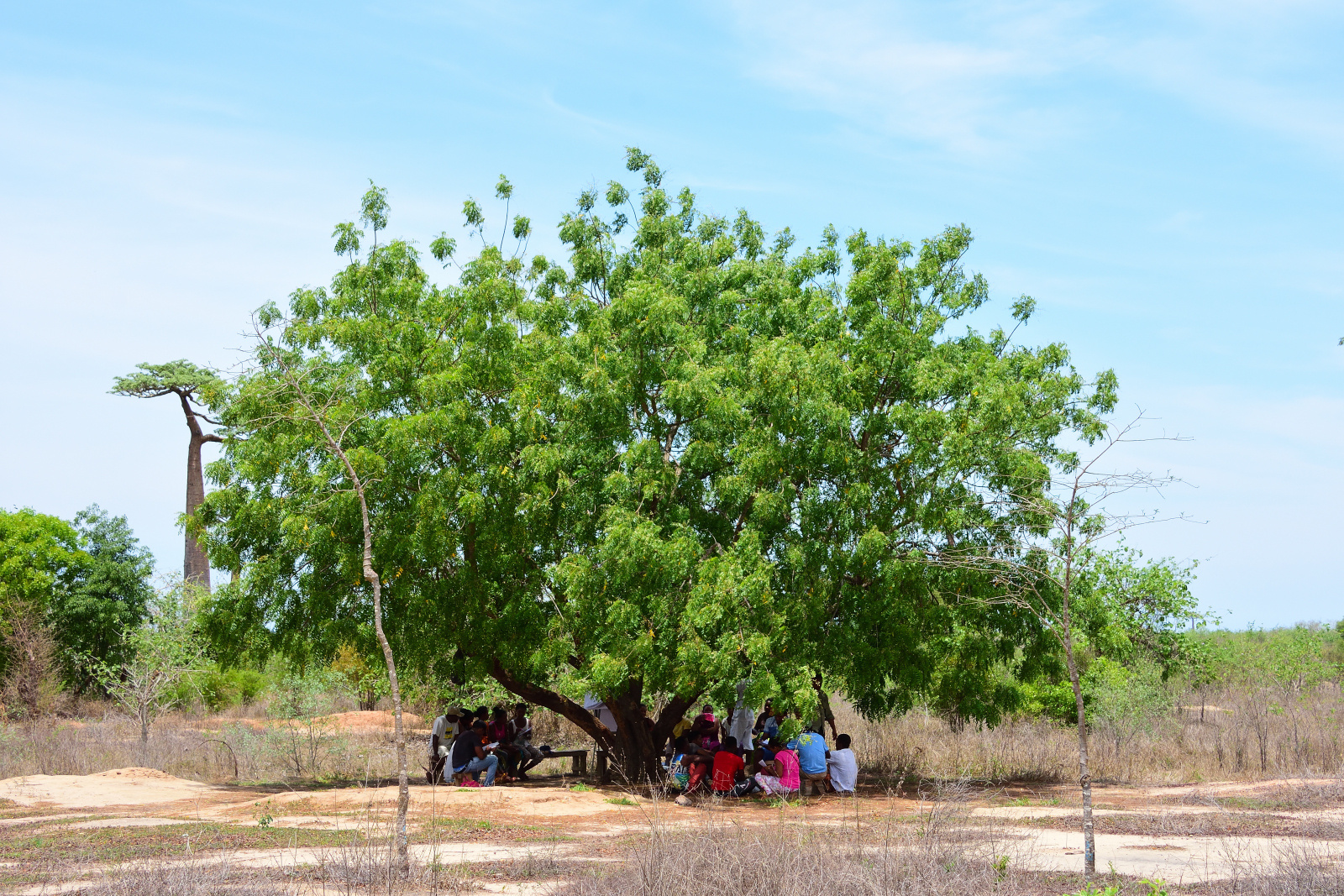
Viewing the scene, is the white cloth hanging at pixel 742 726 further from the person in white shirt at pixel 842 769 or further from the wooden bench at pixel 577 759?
the wooden bench at pixel 577 759

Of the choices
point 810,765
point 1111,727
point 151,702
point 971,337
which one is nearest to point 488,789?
point 810,765

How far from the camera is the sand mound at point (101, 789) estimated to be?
49.1ft

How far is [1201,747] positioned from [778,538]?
372 inches

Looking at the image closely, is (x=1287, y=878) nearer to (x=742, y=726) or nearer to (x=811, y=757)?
(x=811, y=757)

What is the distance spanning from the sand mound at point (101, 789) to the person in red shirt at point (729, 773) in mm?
7506

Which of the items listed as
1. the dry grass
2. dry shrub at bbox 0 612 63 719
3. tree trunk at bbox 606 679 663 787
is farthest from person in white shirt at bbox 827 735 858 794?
dry shrub at bbox 0 612 63 719

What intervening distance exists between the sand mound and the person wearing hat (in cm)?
336

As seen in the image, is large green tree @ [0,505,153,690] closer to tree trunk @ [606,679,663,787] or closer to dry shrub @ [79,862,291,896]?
tree trunk @ [606,679,663,787]

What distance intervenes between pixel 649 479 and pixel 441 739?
19.8 ft

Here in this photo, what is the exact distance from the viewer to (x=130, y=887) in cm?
739

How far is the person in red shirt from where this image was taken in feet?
48.6

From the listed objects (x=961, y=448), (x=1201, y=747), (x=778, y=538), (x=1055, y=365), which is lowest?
(x=1201, y=747)

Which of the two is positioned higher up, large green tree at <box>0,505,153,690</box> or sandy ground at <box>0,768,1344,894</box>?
large green tree at <box>0,505,153,690</box>

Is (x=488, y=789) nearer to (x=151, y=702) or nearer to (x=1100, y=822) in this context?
(x=1100, y=822)
